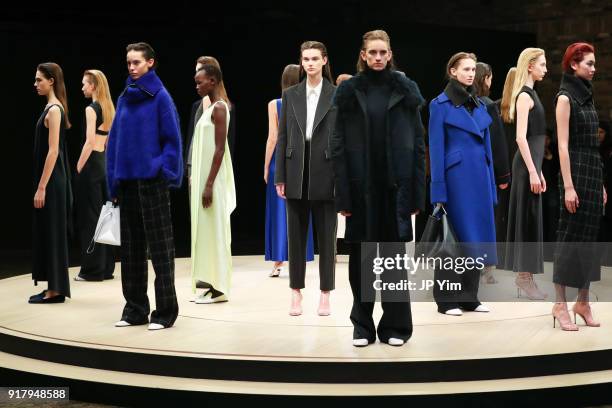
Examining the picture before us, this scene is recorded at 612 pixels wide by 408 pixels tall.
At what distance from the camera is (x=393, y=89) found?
4.56 m

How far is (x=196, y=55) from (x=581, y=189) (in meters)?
6.13

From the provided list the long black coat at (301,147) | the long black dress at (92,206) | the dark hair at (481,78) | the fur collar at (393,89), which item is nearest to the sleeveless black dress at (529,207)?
the dark hair at (481,78)

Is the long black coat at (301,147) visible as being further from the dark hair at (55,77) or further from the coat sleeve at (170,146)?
the dark hair at (55,77)

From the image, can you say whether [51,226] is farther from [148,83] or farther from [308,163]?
[308,163]

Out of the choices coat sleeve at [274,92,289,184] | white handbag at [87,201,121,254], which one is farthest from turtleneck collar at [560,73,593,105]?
white handbag at [87,201,121,254]

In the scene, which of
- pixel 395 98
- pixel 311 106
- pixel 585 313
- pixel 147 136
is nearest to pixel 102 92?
pixel 147 136

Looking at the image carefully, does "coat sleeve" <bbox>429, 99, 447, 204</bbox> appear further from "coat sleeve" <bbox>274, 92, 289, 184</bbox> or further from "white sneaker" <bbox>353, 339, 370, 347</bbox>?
"white sneaker" <bbox>353, 339, 370, 347</bbox>

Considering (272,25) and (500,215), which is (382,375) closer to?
(500,215)

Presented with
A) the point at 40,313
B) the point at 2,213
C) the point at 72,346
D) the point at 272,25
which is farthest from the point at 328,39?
the point at 72,346

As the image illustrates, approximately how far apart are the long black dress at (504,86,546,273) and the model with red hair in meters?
1.15

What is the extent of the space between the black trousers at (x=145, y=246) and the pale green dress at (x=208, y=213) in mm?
675

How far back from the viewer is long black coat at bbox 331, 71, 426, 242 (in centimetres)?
452

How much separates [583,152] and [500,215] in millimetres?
2152

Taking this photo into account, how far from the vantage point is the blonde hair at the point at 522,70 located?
604 centimetres
